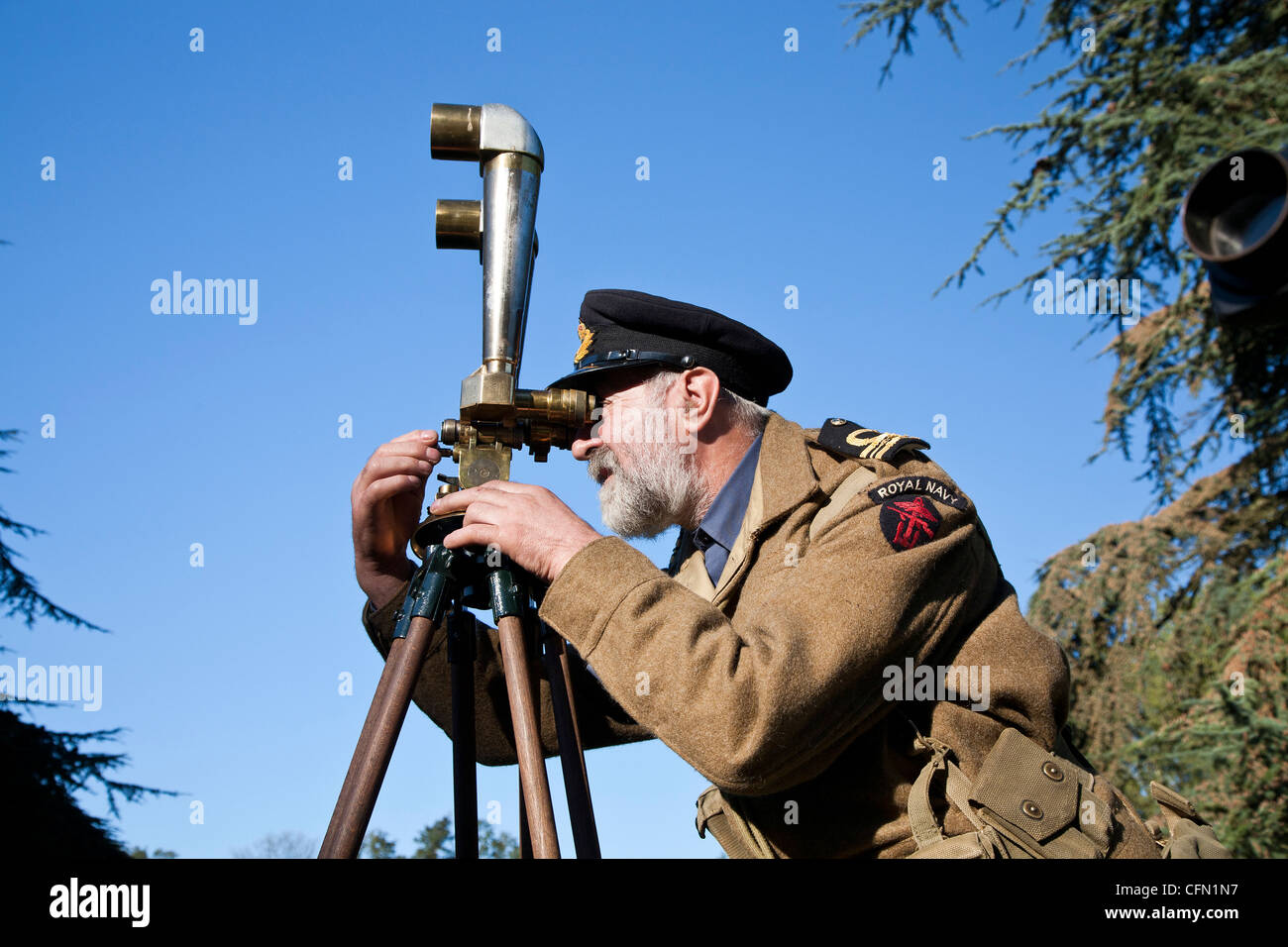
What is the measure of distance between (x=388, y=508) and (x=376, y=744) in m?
0.96

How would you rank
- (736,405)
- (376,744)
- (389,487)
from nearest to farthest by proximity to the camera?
(376,744), (389,487), (736,405)

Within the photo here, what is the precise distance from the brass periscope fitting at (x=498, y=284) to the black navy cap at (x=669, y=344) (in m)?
0.54

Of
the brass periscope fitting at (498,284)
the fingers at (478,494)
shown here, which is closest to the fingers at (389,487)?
the brass periscope fitting at (498,284)

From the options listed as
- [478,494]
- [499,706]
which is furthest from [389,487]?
[499,706]

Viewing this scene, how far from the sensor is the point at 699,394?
3279 millimetres

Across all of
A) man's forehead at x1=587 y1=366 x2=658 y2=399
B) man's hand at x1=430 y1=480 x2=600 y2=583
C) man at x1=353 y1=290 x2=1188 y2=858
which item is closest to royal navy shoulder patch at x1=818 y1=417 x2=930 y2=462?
man at x1=353 y1=290 x2=1188 y2=858

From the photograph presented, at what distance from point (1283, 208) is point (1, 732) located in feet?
23.7

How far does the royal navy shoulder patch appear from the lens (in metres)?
2.84

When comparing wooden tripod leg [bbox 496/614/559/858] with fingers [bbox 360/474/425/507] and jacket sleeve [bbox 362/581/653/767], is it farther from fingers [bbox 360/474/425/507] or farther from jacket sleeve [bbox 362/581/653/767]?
jacket sleeve [bbox 362/581/653/767]

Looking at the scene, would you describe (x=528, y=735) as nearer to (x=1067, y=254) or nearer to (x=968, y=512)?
(x=968, y=512)

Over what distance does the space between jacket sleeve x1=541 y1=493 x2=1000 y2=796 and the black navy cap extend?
37.8 inches

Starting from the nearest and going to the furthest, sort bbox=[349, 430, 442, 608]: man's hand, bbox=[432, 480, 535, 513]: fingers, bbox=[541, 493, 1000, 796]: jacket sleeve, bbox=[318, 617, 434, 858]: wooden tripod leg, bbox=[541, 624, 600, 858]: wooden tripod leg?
bbox=[318, 617, 434, 858]: wooden tripod leg → bbox=[541, 493, 1000, 796]: jacket sleeve → bbox=[541, 624, 600, 858]: wooden tripod leg → bbox=[432, 480, 535, 513]: fingers → bbox=[349, 430, 442, 608]: man's hand

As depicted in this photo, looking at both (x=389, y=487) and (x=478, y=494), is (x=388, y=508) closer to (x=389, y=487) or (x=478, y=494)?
(x=389, y=487)

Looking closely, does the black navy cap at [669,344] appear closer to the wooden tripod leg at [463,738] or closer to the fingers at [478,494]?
the fingers at [478,494]
